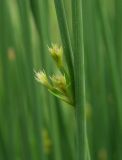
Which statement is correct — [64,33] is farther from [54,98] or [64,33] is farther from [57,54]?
[54,98]

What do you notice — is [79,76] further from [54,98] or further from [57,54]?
[54,98]

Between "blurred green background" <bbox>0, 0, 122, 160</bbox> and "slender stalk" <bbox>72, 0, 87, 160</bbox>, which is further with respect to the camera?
"blurred green background" <bbox>0, 0, 122, 160</bbox>

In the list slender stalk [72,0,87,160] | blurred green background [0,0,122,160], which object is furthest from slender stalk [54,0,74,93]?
blurred green background [0,0,122,160]

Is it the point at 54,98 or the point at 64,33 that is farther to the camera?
the point at 54,98

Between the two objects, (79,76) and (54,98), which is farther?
(54,98)

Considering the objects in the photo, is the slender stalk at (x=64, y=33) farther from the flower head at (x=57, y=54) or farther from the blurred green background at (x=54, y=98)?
the blurred green background at (x=54, y=98)

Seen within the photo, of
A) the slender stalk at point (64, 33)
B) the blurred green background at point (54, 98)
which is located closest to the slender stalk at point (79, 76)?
the slender stalk at point (64, 33)

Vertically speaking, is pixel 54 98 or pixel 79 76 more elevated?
pixel 79 76

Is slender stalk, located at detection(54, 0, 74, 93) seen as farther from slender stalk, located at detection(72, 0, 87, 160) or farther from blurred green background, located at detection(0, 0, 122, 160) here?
blurred green background, located at detection(0, 0, 122, 160)

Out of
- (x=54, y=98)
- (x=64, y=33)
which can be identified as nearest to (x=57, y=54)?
(x=64, y=33)

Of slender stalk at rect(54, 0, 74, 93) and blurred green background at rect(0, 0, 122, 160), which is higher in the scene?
slender stalk at rect(54, 0, 74, 93)
